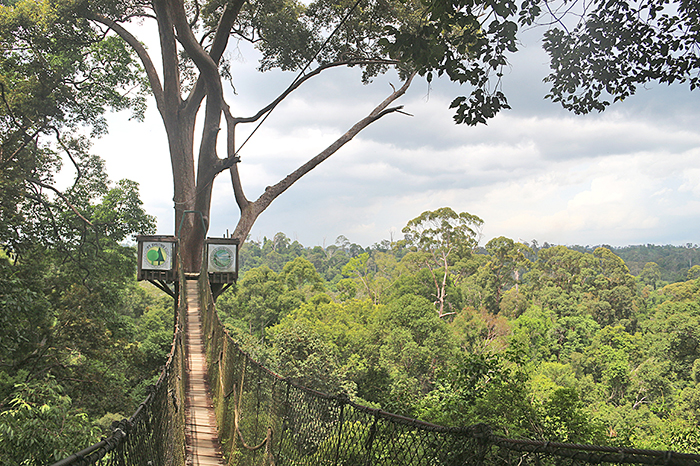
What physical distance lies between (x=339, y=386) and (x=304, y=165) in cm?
736

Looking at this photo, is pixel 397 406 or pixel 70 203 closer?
pixel 397 406

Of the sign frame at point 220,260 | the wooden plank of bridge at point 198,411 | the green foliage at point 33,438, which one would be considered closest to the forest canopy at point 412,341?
the green foliage at point 33,438

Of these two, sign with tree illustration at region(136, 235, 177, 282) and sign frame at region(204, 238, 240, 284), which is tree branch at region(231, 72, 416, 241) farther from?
sign with tree illustration at region(136, 235, 177, 282)

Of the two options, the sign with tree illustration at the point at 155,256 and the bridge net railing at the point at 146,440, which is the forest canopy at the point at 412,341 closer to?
the sign with tree illustration at the point at 155,256

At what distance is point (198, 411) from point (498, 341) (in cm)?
2150

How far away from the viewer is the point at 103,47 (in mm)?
13156

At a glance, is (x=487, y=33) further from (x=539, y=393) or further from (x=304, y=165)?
(x=539, y=393)

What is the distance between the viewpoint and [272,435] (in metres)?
3.71

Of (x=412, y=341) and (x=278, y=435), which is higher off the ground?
(x=278, y=435)

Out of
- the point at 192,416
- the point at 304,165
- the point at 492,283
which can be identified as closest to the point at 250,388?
the point at 192,416

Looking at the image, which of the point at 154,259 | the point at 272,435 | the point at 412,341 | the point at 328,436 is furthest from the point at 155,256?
the point at 412,341

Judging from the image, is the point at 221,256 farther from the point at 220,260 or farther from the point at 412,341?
the point at 412,341

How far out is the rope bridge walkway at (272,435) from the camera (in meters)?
1.74

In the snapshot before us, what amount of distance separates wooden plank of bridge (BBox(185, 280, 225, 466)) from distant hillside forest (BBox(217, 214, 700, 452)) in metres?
3.24
